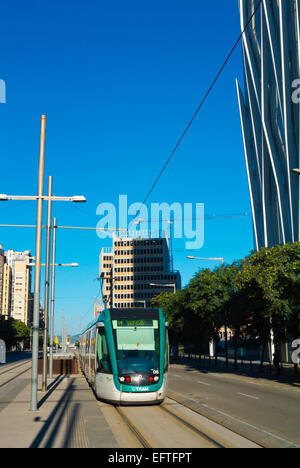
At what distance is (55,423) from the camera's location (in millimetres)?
12211

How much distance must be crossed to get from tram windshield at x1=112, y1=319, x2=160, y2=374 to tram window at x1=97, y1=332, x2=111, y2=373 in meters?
0.45

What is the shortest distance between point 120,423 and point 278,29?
168ft

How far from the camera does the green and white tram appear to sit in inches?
596

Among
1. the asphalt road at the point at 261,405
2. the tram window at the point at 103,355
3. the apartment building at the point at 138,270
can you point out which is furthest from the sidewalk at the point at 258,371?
the apartment building at the point at 138,270

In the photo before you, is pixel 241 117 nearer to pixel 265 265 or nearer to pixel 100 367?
pixel 265 265

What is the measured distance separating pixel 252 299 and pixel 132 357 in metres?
16.5

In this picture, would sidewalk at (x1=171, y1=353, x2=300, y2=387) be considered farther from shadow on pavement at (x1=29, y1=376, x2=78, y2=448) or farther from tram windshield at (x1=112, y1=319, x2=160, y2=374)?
shadow on pavement at (x1=29, y1=376, x2=78, y2=448)

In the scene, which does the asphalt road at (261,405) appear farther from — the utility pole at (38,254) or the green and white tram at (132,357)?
the utility pole at (38,254)

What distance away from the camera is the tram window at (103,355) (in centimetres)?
1591

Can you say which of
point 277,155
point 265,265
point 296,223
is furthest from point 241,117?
point 265,265
